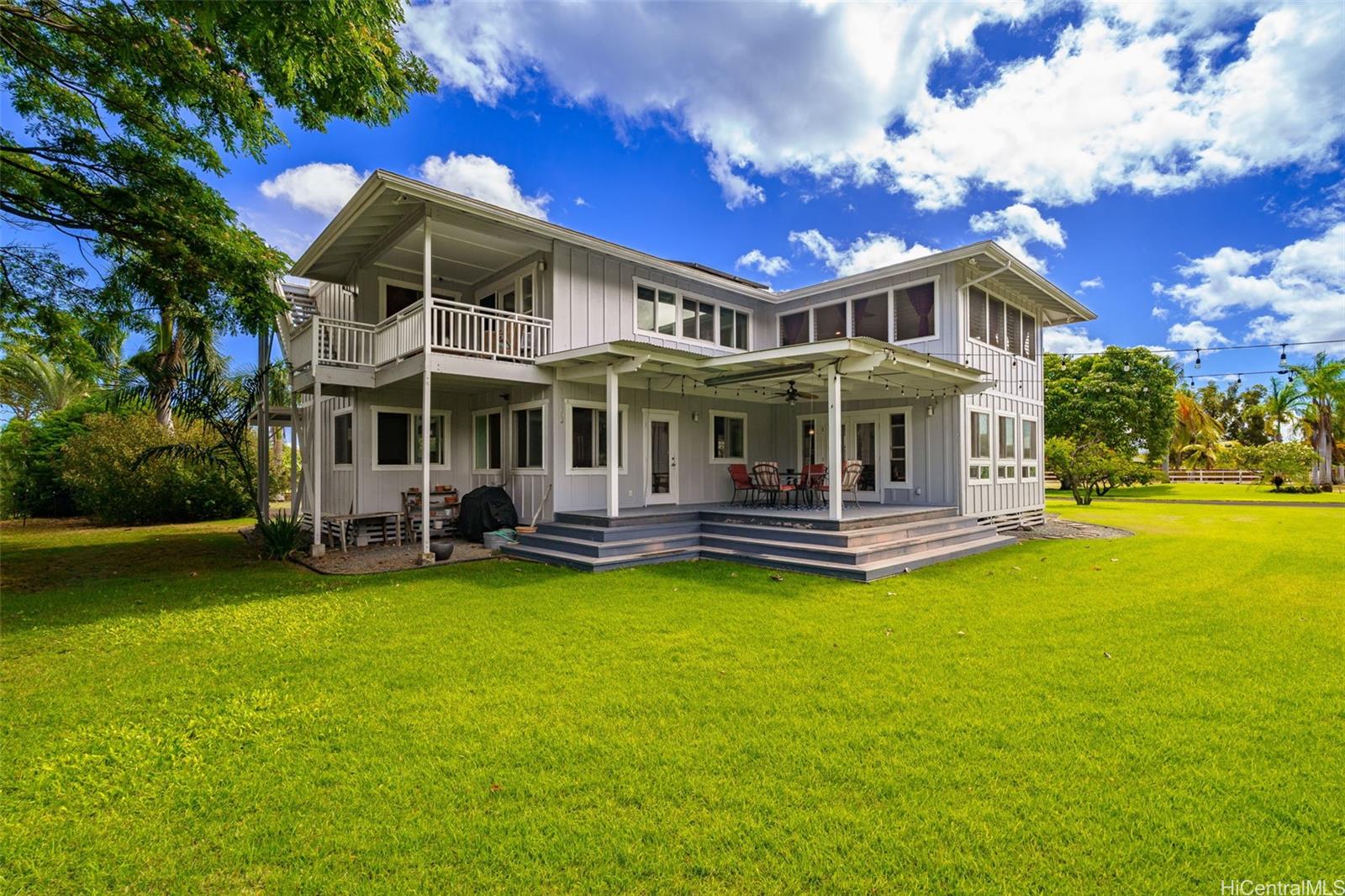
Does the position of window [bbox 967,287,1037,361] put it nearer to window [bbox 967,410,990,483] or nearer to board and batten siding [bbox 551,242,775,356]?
window [bbox 967,410,990,483]

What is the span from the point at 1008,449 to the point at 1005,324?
2.87 m

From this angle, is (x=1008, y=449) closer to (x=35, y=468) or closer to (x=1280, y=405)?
(x=35, y=468)

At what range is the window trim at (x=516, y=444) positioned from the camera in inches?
436

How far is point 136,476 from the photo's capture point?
1633cm

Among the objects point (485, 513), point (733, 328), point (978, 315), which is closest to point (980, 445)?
point (978, 315)

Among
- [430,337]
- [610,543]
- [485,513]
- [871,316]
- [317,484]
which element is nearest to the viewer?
[610,543]

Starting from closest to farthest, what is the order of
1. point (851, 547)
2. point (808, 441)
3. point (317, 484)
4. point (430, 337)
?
point (851, 547) < point (430, 337) < point (317, 484) < point (808, 441)

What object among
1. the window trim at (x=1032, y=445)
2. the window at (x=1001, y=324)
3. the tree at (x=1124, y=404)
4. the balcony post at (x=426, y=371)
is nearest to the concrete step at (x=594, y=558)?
the balcony post at (x=426, y=371)

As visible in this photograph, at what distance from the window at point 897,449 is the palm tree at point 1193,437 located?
34535 millimetres

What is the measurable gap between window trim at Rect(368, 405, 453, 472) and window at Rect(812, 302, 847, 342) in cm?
846

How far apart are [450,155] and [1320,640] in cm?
2132

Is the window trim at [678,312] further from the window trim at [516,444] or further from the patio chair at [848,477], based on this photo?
the patio chair at [848,477]

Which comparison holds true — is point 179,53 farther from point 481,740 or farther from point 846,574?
point 846,574

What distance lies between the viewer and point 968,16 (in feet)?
33.9
